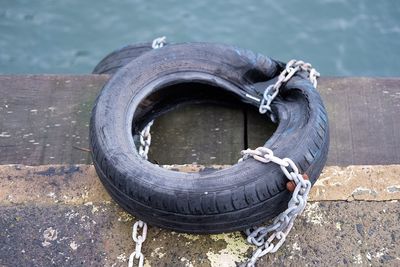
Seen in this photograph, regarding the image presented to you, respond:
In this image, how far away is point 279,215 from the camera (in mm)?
2721

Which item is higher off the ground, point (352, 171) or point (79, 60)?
point (352, 171)

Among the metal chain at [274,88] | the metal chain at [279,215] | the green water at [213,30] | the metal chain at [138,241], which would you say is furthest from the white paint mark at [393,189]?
the green water at [213,30]

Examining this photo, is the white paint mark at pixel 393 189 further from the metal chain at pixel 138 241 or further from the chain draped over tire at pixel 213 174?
the metal chain at pixel 138 241

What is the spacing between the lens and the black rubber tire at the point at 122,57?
12.9 ft

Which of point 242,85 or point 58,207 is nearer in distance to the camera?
point 58,207

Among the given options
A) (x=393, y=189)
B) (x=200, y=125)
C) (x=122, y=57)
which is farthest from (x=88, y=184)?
(x=393, y=189)

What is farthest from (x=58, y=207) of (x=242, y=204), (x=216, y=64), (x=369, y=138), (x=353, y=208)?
(x=369, y=138)

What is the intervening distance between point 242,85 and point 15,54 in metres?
3.56

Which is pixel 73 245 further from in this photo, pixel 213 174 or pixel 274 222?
pixel 274 222

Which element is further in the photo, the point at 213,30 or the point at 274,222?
the point at 213,30

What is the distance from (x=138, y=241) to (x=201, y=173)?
0.42 metres

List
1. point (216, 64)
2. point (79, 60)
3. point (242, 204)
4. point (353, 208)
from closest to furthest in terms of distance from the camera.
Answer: point (242, 204), point (353, 208), point (216, 64), point (79, 60)

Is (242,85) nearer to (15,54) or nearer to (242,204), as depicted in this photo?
(242,204)

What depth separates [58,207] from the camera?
2.91 meters
